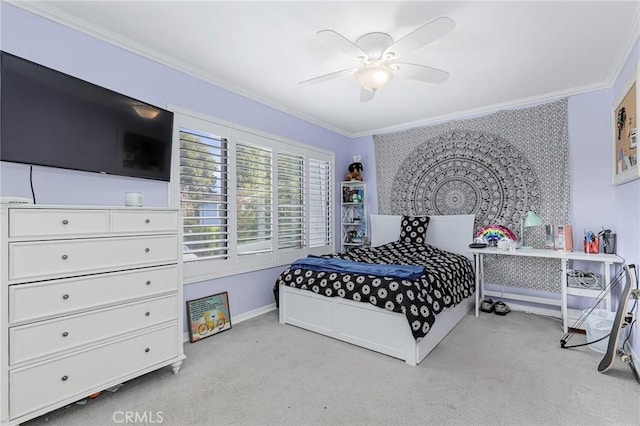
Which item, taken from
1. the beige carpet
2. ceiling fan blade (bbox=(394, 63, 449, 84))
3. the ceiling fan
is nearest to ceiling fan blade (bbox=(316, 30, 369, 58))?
the ceiling fan

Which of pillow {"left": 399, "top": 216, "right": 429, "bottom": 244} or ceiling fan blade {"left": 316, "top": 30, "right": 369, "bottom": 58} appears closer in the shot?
ceiling fan blade {"left": 316, "top": 30, "right": 369, "bottom": 58}

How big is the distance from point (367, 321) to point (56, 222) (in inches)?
91.7

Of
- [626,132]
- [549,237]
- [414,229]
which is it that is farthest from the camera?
[414,229]

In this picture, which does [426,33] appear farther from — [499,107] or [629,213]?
[499,107]

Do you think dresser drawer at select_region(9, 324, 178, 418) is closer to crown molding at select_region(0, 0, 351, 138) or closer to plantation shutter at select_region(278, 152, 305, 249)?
plantation shutter at select_region(278, 152, 305, 249)

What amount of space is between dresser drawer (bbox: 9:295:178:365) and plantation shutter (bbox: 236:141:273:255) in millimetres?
1290

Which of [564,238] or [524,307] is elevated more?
[564,238]

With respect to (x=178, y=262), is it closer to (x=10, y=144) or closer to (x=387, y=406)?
(x=10, y=144)

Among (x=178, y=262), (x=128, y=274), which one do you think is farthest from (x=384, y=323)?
(x=128, y=274)

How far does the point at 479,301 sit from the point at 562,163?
1.87m

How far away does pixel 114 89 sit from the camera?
245 cm

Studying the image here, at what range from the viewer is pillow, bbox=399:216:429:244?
416 centimetres

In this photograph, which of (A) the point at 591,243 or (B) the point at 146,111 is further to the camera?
(A) the point at 591,243

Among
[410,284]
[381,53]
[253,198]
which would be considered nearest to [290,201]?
[253,198]
